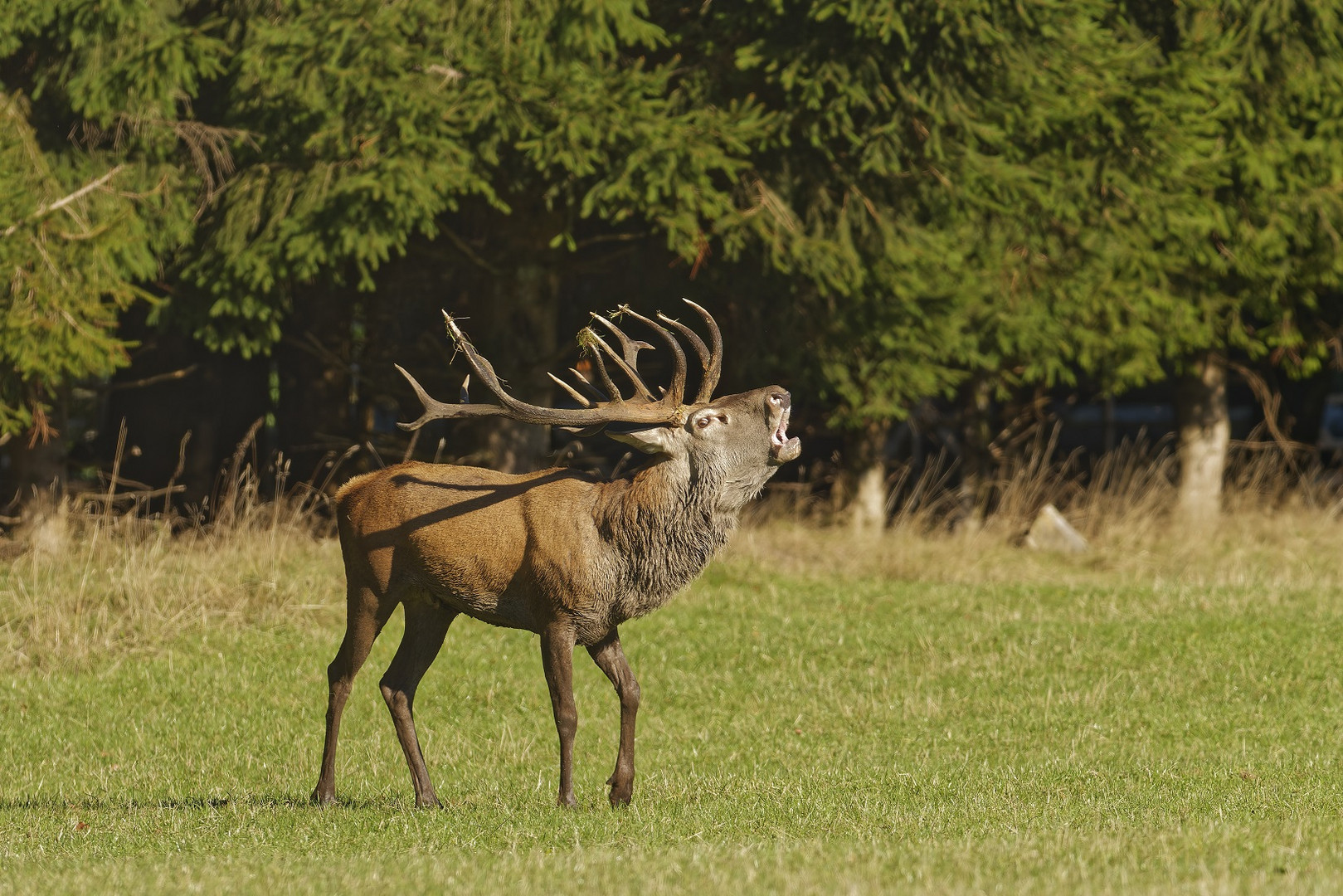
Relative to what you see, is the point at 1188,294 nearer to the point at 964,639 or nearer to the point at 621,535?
the point at 964,639

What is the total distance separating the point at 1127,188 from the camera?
15.6m

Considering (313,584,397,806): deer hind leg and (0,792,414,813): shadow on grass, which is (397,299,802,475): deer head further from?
(0,792,414,813): shadow on grass

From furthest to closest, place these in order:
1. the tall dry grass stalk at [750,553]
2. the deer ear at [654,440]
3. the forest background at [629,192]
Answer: the forest background at [629,192] < the tall dry grass stalk at [750,553] < the deer ear at [654,440]

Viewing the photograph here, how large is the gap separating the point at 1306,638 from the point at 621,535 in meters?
7.62

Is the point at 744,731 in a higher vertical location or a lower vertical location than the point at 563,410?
lower

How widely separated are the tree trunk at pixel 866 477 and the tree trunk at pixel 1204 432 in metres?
4.18

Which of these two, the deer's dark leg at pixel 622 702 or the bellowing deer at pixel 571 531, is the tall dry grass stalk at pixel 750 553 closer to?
the bellowing deer at pixel 571 531

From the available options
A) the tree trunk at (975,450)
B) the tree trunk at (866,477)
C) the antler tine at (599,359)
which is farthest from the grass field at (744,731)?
the tree trunk at (975,450)

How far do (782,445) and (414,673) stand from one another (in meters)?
2.15

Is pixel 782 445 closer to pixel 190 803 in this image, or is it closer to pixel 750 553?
pixel 190 803

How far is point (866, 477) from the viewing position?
62.5ft

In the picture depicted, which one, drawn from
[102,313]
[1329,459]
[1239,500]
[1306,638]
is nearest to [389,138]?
[102,313]

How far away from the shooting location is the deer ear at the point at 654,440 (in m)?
7.49

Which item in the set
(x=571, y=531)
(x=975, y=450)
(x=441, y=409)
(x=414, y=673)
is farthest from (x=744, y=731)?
(x=975, y=450)
